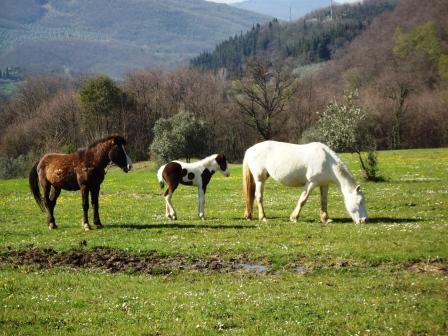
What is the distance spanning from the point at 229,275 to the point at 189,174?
8.97 meters

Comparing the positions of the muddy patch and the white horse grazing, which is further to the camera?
the white horse grazing

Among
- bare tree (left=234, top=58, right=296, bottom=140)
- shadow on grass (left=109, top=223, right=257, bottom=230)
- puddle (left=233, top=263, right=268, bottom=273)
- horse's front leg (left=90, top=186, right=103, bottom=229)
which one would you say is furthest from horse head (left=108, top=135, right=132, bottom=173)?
bare tree (left=234, top=58, right=296, bottom=140)

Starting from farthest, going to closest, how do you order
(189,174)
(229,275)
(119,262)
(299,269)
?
(189,174), (119,262), (299,269), (229,275)

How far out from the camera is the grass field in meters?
9.69

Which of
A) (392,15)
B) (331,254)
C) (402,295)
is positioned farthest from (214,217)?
(392,15)

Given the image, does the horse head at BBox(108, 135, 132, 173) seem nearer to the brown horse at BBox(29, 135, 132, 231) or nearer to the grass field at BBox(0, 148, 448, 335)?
the brown horse at BBox(29, 135, 132, 231)

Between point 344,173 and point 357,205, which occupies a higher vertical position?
point 344,173

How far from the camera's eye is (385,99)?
97.0 meters

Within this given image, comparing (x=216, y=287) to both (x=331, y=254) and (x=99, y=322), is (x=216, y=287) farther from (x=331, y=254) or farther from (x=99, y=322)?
(x=331, y=254)

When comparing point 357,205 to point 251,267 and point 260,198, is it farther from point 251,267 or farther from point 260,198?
point 251,267

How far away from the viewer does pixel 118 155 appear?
Result: 1983 cm

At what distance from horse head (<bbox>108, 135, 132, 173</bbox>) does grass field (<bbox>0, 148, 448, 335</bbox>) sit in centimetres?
243

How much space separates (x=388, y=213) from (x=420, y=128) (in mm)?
75582

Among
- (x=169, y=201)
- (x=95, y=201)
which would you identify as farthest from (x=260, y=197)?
(x=95, y=201)
